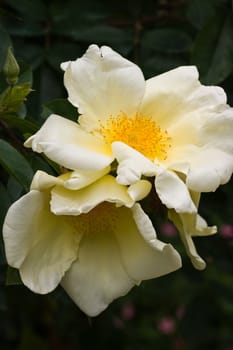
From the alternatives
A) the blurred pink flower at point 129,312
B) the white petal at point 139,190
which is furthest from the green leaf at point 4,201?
the blurred pink flower at point 129,312

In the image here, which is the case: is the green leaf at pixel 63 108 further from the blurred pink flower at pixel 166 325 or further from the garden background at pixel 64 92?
the blurred pink flower at pixel 166 325

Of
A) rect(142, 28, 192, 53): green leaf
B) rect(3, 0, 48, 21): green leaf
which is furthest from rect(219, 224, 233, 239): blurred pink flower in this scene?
rect(3, 0, 48, 21): green leaf

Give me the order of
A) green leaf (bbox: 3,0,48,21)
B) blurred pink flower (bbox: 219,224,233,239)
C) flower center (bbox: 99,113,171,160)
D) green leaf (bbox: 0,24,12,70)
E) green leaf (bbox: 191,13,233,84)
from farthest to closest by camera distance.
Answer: blurred pink flower (bbox: 219,224,233,239) < green leaf (bbox: 3,0,48,21) < green leaf (bbox: 191,13,233,84) < green leaf (bbox: 0,24,12,70) < flower center (bbox: 99,113,171,160)

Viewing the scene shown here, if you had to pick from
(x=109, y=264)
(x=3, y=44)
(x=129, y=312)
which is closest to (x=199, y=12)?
(x=3, y=44)

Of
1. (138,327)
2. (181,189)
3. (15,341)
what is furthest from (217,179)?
(138,327)

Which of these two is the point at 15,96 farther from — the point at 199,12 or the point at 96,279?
the point at 199,12

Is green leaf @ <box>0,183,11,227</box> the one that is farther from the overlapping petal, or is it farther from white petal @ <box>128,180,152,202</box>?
white petal @ <box>128,180,152,202</box>
